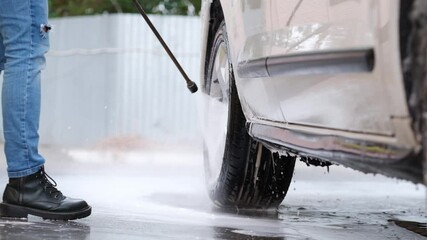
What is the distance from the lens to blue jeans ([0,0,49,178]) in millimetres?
3125

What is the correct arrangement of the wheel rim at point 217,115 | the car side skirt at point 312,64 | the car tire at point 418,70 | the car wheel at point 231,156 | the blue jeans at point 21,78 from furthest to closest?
1. the wheel rim at point 217,115
2. the car wheel at point 231,156
3. the blue jeans at point 21,78
4. the car side skirt at point 312,64
5. the car tire at point 418,70

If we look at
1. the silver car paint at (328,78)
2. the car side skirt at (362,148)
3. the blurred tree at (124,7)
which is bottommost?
the blurred tree at (124,7)

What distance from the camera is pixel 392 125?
6.31ft

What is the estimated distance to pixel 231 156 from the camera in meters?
3.53

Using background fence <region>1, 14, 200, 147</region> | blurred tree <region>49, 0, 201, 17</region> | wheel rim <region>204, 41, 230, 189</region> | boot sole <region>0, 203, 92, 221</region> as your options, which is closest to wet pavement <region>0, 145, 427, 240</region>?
boot sole <region>0, 203, 92, 221</region>

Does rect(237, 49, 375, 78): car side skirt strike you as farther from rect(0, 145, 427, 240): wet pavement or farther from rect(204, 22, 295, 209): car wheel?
rect(204, 22, 295, 209): car wheel

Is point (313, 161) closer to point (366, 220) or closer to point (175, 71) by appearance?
point (366, 220)

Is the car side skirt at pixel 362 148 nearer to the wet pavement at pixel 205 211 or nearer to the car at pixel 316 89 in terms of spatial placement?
the car at pixel 316 89

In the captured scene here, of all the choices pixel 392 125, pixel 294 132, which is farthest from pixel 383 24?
pixel 294 132

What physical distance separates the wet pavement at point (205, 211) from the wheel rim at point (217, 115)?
203mm

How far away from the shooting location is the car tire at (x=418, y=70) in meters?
1.80

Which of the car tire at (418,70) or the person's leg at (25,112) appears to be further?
the person's leg at (25,112)

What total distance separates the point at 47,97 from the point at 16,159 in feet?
26.6

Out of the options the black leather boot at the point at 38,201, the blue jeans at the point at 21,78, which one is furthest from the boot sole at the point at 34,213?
the blue jeans at the point at 21,78
